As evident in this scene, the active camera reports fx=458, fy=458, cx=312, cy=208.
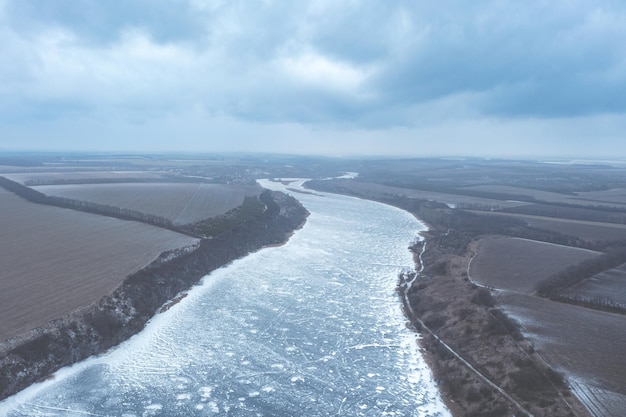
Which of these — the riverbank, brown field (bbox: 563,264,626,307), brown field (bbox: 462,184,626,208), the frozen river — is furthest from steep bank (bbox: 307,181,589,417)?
brown field (bbox: 462,184,626,208)

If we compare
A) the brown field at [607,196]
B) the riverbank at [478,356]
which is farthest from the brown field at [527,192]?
the riverbank at [478,356]

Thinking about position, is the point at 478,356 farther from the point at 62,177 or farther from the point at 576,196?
the point at 62,177

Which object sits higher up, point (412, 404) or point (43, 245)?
point (43, 245)

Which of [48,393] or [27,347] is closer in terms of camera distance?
[48,393]

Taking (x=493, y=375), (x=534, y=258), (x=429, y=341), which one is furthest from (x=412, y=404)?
(x=534, y=258)

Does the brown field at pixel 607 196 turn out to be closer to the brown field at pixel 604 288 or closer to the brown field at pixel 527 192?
the brown field at pixel 527 192

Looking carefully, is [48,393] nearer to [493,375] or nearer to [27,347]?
[27,347]

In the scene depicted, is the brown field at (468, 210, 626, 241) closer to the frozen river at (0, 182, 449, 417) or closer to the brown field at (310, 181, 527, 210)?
the brown field at (310, 181, 527, 210)
